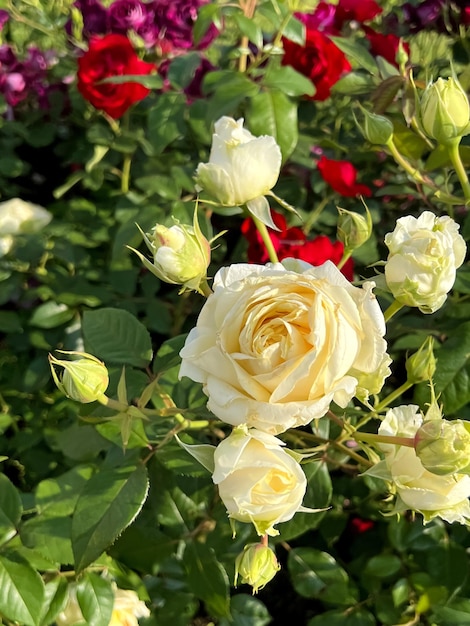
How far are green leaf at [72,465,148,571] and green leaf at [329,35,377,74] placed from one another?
830 mm

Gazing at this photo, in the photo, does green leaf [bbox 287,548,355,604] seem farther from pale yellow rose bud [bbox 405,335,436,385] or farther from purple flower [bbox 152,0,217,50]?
purple flower [bbox 152,0,217,50]

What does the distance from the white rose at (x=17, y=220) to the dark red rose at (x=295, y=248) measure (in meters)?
0.62

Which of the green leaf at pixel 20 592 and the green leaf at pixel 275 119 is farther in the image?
the green leaf at pixel 275 119

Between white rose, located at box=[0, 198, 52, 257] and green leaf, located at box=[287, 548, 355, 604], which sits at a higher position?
white rose, located at box=[0, 198, 52, 257]

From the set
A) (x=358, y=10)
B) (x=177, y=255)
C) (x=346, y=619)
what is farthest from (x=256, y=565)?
(x=358, y=10)

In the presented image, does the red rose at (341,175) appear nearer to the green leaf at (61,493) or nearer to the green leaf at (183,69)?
the green leaf at (183,69)

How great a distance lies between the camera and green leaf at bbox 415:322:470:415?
91cm

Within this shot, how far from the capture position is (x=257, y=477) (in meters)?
0.56

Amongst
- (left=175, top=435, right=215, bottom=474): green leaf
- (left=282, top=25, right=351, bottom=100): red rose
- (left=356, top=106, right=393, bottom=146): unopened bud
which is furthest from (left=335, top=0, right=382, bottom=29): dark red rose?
(left=175, top=435, right=215, bottom=474): green leaf

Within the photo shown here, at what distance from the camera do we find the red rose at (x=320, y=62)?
1.24m

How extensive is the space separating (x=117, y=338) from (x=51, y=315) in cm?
49

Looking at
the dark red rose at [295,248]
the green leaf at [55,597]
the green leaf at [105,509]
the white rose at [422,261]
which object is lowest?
the green leaf at [55,597]

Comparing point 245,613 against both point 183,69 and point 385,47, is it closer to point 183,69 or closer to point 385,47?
point 183,69

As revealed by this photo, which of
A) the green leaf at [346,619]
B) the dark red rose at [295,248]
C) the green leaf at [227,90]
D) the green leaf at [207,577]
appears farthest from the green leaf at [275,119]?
the green leaf at [346,619]
